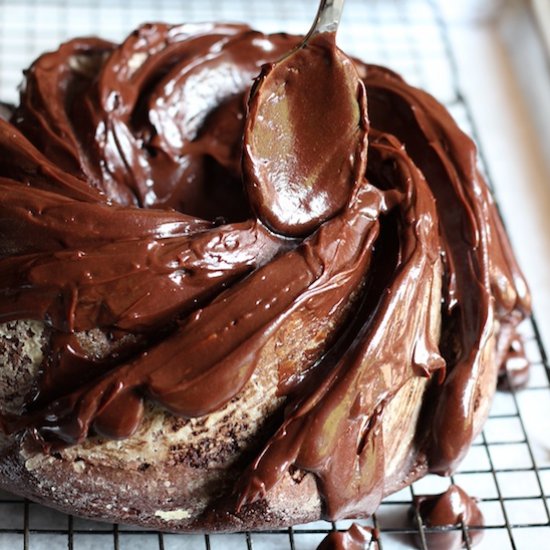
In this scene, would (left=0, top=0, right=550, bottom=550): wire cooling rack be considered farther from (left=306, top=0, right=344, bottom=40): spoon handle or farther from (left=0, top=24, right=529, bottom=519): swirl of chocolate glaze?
(left=306, top=0, right=344, bottom=40): spoon handle

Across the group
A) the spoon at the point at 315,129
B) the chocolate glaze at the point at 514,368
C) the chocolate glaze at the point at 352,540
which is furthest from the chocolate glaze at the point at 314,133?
the chocolate glaze at the point at 514,368

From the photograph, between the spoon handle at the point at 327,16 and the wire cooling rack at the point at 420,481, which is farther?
the wire cooling rack at the point at 420,481

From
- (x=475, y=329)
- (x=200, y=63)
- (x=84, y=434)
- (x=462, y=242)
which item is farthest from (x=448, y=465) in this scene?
(x=200, y=63)

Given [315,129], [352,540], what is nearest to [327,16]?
[315,129]

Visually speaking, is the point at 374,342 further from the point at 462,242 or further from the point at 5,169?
the point at 5,169

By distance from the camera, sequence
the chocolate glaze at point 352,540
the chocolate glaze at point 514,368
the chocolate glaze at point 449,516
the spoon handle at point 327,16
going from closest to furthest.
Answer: the spoon handle at point 327,16 < the chocolate glaze at point 352,540 < the chocolate glaze at point 449,516 < the chocolate glaze at point 514,368

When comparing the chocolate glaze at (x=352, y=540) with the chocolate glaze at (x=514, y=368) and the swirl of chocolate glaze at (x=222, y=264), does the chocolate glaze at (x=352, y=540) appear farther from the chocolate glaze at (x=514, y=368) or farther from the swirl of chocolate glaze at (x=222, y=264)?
the chocolate glaze at (x=514, y=368)
